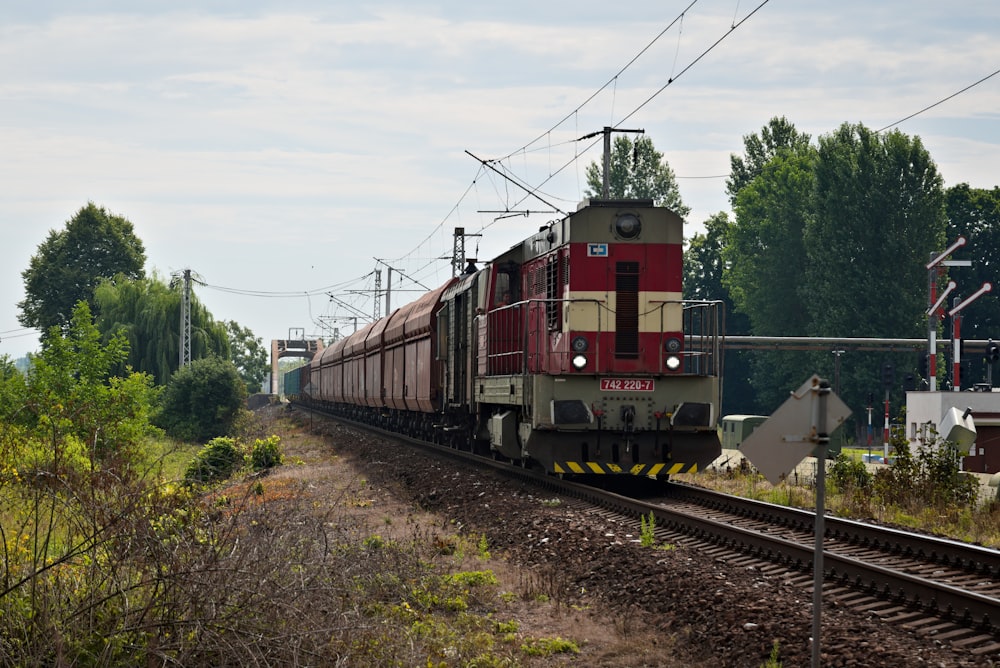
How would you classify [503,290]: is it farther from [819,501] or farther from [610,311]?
[819,501]

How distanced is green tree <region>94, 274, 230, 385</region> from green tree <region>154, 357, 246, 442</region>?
8.53 metres

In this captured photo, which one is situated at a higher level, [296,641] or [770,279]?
[770,279]

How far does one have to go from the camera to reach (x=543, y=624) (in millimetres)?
8852

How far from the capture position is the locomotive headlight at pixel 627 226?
1644cm

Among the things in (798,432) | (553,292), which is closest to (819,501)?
(798,432)

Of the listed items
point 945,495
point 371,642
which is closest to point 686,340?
point 945,495

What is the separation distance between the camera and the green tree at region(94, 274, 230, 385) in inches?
2207

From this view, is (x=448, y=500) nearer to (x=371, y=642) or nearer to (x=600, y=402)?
(x=600, y=402)

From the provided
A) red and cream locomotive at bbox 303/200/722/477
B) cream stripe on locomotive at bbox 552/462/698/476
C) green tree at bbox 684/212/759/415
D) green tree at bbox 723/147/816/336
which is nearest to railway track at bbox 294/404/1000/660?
cream stripe on locomotive at bbox 552/462/698/476

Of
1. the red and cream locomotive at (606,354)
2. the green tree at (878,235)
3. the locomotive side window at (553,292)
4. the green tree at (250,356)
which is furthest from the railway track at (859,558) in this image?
the green tree at (250,356)

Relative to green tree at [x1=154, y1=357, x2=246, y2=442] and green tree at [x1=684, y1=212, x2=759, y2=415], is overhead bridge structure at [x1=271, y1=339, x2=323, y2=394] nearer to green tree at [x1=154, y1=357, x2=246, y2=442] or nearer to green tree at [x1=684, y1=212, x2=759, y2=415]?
green tree at [x1=684, y1=212, x2=759, y2=415]

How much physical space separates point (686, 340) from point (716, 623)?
9.47m

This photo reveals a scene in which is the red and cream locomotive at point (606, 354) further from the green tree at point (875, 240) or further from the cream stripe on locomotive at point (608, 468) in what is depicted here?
the green tree at point (875, 240)

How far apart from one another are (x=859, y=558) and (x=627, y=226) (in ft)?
23.8
